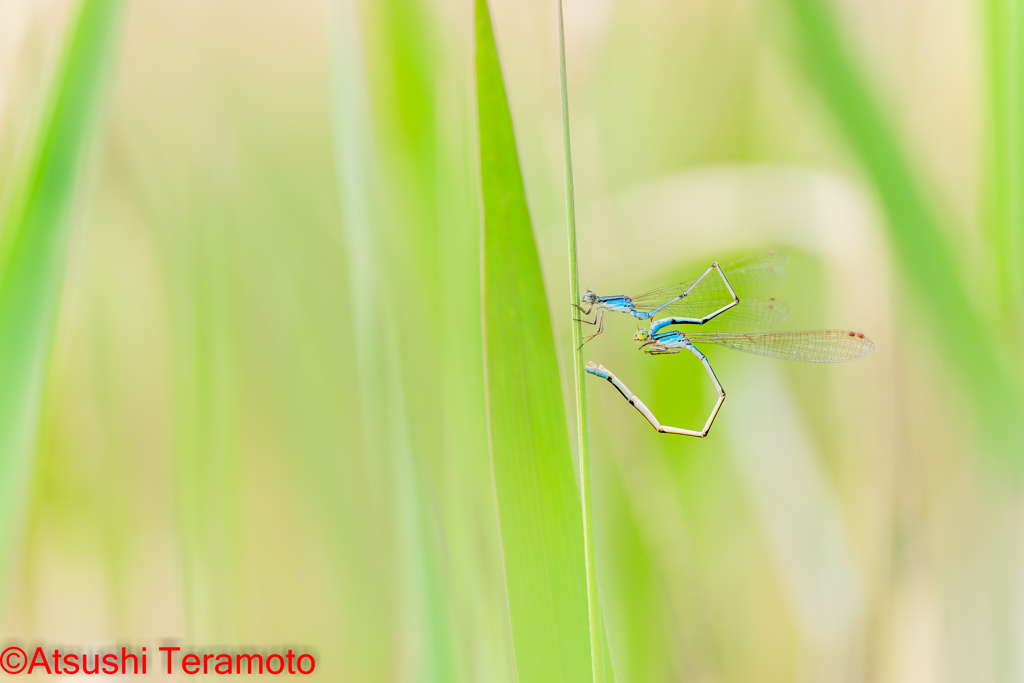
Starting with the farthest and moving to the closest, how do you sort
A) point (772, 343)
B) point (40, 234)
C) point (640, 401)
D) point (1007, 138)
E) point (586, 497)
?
point (772, 343) < point (640, 401) < point (1007, 138) < point (40, 234) < point (586, 497)

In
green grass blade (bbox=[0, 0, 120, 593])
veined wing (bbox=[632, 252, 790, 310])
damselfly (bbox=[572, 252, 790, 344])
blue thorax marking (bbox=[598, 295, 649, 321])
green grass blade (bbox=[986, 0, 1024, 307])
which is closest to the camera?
green grass blade (bbox=[0, 0, 120, 593])

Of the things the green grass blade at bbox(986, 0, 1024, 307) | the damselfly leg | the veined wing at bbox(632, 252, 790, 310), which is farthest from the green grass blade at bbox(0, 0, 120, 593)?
the green grass blade at bbox(986, 0, 1024, 307)

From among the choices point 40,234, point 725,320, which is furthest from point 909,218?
point 40,234

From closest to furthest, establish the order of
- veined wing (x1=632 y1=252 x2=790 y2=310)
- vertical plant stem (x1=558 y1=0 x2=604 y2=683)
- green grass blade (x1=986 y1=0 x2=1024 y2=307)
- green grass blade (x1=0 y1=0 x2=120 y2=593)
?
vertical plant stem (x1=558 y1=0 x2=604 y2=683) < green grass blade (x1=0 y1=0 x2=120 y2=593) < green grass blade (x1=986 y1=0 x2=1024 y2=307) < veined wing (x1=632 y1=252 x2=790 y2=310)

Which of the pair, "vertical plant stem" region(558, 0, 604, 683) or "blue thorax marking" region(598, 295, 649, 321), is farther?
"blue thorax marking" region(598, 295, 649, 321)

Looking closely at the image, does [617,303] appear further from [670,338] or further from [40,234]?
[40,234]

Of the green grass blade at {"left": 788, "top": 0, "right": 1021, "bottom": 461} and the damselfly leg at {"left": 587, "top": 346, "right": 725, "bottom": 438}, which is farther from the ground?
the green grass blade at {"left": 788, "top": 0, "right": 1021, "bottom": 461}

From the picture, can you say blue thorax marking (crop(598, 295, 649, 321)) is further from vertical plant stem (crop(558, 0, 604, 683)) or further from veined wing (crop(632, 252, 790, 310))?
vertical plant stem (crop(558, 0, 604, 683))

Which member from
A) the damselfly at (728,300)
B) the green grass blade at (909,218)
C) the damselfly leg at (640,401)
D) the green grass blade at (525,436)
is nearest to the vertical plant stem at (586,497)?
the green grass blade at (525,436)
